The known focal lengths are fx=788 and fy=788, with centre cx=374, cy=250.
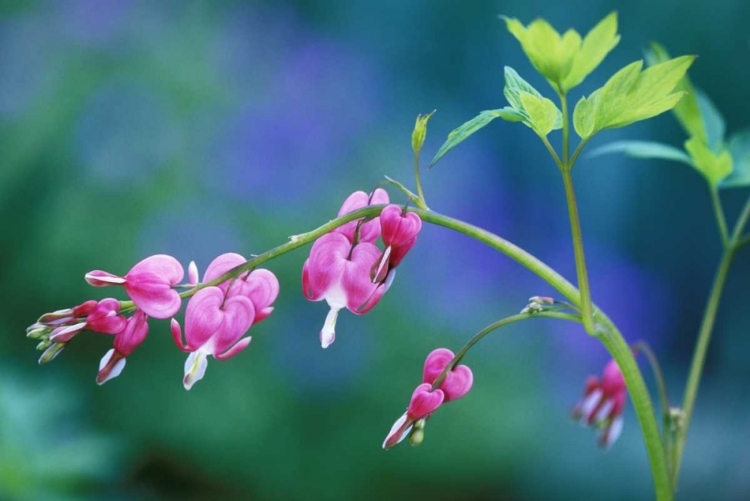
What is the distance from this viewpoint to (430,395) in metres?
0.68

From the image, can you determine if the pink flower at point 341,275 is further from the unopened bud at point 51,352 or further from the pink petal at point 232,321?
the unopened bud at point 51,352

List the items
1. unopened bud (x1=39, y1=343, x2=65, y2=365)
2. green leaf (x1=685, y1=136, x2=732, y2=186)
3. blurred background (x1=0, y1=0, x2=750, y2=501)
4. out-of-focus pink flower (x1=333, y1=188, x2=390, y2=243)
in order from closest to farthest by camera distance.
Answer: unopened bud (x1=39, y1=343, x2=65, y2=365), out-of-focus pink flower (x1=333, y1=188, x2=390, y2=243), green leaf (x1=685, y1=136, x2=732, y2=186), blurred background (x1=0, y1=0, x2=750, y2=501)

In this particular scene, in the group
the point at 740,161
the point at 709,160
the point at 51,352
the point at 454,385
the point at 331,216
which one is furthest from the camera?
the point at 331,216

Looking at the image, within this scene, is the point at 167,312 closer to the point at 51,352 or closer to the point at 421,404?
the point at 51,352

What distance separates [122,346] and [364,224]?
9.4 inches

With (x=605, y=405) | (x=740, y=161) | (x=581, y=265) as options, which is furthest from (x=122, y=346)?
(x=740, y=161)

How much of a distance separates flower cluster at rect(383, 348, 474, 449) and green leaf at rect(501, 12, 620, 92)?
0.89 ft

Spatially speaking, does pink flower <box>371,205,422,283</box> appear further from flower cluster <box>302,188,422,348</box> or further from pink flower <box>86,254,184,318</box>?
pink flower <box>86,254,184,318</box>

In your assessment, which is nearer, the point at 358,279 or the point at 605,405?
the point at 358,279

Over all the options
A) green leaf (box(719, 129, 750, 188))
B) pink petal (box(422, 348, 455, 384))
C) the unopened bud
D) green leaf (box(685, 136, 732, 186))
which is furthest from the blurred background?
the unopened bud

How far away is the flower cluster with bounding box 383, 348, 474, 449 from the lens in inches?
26.4

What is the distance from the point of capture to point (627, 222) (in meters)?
2.72

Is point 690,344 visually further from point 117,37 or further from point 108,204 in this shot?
point 117,37

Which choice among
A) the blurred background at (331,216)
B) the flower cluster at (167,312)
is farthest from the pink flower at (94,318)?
the blurred background at (331,216)
